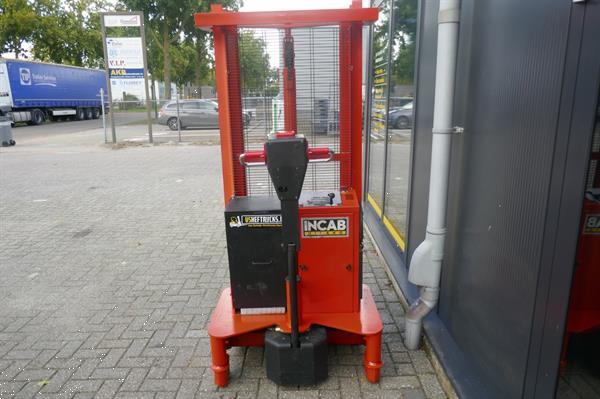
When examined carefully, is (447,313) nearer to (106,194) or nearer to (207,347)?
(207,347)

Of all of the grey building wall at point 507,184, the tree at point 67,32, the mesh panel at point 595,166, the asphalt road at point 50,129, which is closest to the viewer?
the mesh panel at point 595,166

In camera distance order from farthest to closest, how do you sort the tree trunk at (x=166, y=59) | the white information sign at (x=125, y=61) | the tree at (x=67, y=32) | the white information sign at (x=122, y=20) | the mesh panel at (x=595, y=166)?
the tree at (x=67, y=32), the tree trunk at (x=166, y=59), the white information sign at (x=125, y=61), the white information sign at (x=122, y=20), the mesh panel at (x=595, y=166)

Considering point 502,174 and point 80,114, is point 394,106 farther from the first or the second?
point 80,114

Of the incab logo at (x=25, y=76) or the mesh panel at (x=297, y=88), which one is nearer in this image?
the mesh panel at (x=297, y=88)

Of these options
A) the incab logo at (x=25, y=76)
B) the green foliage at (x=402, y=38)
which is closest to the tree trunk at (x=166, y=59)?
the incab logo at (x=25, y=76)

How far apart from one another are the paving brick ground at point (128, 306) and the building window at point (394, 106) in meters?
0.68

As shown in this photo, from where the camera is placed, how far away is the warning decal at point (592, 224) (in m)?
1.53

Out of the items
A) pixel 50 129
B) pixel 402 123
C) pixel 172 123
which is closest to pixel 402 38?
pixel 402 123

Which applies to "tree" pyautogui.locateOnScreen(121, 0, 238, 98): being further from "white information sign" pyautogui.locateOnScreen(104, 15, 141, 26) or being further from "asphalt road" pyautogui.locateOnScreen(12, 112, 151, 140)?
"white information sign" pyautogui.locateOnScreen(104, 15, 141, 26)

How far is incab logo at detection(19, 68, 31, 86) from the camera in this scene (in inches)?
974

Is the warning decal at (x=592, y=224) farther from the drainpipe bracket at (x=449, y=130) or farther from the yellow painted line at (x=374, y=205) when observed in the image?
the yellow painted line at (x=374, y=205)

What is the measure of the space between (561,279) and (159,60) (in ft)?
114

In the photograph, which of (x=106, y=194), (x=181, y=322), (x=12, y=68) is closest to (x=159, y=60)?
(x=12, y=68)

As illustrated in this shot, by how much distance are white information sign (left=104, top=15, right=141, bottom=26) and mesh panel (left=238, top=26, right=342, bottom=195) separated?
1386 centimetres
